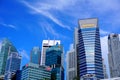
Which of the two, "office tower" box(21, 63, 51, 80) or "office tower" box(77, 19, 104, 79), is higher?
"office tower" box(77, 19, 104, 79)

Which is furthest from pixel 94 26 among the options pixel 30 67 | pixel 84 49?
pixel 30 67

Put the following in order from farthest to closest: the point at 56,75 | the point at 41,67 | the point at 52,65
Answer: the point at 52,65 < the point at 56,75 < the point at 41,67

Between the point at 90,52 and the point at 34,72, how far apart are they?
51.1 m

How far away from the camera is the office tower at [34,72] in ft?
516

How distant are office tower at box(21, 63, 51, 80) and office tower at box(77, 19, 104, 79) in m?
29.4

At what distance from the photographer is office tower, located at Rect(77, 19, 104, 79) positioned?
181 metres

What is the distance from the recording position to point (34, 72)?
160000mm

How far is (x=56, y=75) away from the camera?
17988 cm

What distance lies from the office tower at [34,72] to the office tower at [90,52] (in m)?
29.4

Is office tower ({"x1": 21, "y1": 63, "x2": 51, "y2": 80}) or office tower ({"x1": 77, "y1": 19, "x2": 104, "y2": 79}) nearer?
office tower ({"x1": 21, "y1": 63, "x2": 51, "y2": 80})

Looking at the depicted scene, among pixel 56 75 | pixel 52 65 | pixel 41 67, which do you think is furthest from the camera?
pixel 52 65

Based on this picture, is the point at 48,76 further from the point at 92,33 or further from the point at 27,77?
the point at 92,33

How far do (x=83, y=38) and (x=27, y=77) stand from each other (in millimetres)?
61238

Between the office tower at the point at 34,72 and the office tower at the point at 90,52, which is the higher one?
the office tower at the point at 90,52
